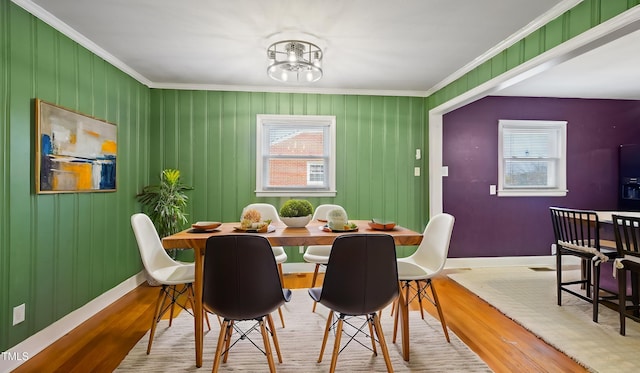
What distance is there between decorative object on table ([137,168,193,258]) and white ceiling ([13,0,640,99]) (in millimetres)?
1268

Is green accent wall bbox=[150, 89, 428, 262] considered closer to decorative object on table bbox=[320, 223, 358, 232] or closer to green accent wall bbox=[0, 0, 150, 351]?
green accent wall bbox=[0, 0, 150, 351]

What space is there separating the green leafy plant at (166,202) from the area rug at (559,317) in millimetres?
3493

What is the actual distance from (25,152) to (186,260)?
2353 millimetres

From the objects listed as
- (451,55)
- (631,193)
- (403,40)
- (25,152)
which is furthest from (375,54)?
(631,193)

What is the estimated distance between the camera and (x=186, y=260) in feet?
13.9

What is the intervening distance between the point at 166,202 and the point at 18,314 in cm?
181

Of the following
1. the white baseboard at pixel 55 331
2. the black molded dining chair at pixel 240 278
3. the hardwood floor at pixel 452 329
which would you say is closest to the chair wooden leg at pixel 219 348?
the black molded dining chair at pixel 240 278

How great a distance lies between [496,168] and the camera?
15.3 ft

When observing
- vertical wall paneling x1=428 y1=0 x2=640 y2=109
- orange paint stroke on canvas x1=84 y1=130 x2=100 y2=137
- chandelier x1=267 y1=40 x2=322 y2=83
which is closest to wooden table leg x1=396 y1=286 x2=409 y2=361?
chandelier x1=267 y1=40 x2=322 y2=83

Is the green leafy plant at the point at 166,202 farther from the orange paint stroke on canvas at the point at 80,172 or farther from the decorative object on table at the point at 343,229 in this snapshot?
the decorative object on table at the point at 343,229

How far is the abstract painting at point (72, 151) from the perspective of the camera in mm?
2373

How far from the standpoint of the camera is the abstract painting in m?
2.37

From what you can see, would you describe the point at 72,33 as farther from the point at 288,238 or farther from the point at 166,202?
the point at 288,238

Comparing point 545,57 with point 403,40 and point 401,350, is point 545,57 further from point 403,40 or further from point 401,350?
point 401,350
